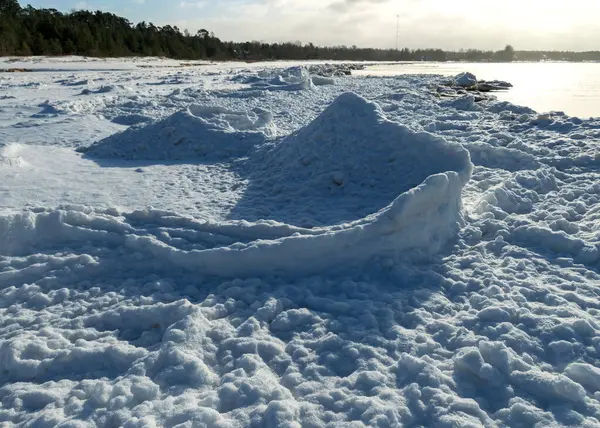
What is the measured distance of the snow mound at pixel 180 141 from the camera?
31.3ft

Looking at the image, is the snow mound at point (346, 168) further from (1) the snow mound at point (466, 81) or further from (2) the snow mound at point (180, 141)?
(1) the snow mound at point (466, 81)

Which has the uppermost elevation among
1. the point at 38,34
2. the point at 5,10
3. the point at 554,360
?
the point at 5,10

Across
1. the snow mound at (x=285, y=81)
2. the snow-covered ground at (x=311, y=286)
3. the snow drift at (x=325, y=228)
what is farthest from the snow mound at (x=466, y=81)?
the snow drift at (x=325, y=228)

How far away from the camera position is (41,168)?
794 cm

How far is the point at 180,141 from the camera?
9.86 m

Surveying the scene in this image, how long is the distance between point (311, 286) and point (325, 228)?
124cm

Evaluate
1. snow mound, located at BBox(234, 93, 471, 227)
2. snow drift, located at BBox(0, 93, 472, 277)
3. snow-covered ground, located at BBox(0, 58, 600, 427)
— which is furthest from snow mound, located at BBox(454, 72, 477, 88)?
snow drift, located at BBox(0, 93, 472, 277)

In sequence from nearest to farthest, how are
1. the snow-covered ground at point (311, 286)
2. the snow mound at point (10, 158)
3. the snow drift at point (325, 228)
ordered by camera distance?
the snow-covered ground at point (311, 286)
the snow drift at point (325, 228)
the snow mound at point (10, 158)

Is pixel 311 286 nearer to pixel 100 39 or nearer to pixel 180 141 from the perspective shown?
pixel 180 141

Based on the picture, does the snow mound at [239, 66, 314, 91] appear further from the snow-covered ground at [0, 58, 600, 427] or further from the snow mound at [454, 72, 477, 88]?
the snow-covered ground at [0, 58, 600, 427]

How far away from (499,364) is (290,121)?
12183mm

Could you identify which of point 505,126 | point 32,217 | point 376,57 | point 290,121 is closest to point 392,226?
point 32,217

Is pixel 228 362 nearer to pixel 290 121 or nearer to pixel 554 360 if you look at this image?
pixel 554 360

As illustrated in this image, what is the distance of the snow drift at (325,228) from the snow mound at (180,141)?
3030 millimetres
